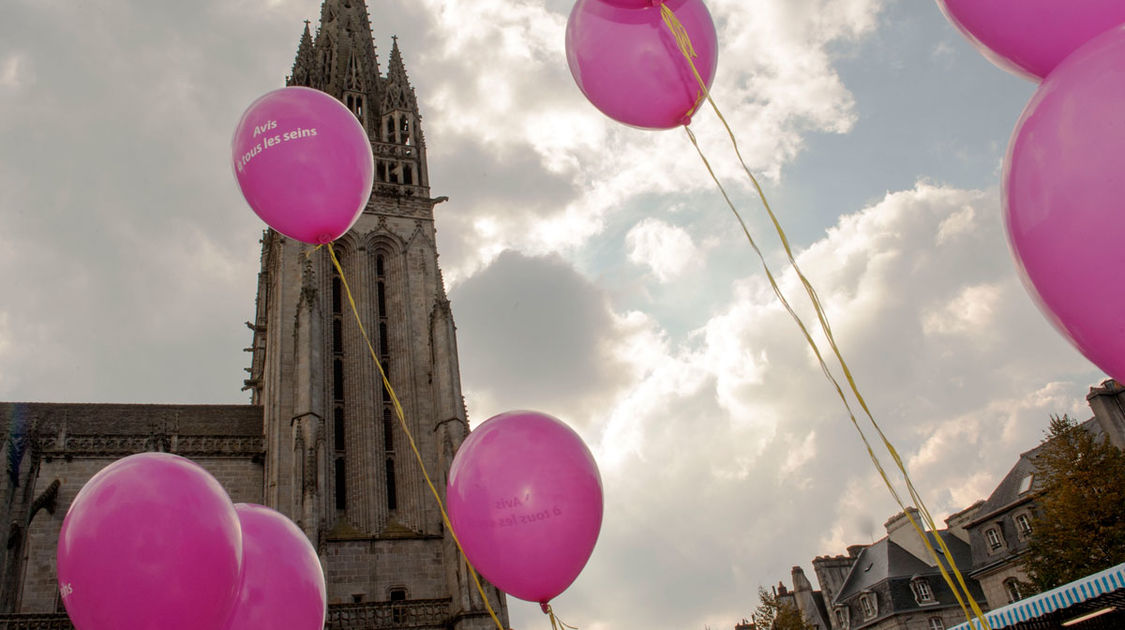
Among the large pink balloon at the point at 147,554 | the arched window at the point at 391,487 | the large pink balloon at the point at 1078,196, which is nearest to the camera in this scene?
the large pink balloon at the point at 1078,196

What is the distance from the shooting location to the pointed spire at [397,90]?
33.6 meters

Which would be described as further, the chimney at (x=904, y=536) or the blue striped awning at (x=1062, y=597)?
the chimney at (x=904, y=536)

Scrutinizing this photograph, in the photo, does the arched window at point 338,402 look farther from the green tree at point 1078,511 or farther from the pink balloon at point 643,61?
the pink balloon at point 643,61

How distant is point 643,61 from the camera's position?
6.28 meters

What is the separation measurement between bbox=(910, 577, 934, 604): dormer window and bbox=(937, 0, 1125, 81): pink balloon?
35.1 meters

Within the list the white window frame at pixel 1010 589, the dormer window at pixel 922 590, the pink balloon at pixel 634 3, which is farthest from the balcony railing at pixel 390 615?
the white window frame at pixel 1010 589

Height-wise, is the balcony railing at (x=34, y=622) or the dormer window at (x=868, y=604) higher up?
the balcony railing at (x=34, y=622)

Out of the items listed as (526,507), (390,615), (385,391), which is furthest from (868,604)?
(526,507)

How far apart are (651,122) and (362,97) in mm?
28886

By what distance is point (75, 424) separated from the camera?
27.2m

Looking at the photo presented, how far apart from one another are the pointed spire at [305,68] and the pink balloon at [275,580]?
94.6 feet

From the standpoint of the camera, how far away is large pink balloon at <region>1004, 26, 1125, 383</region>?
2.89 metres

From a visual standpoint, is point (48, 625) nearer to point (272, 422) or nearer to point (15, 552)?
point (15, 552)

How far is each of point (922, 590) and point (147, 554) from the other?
3548 centimetres
